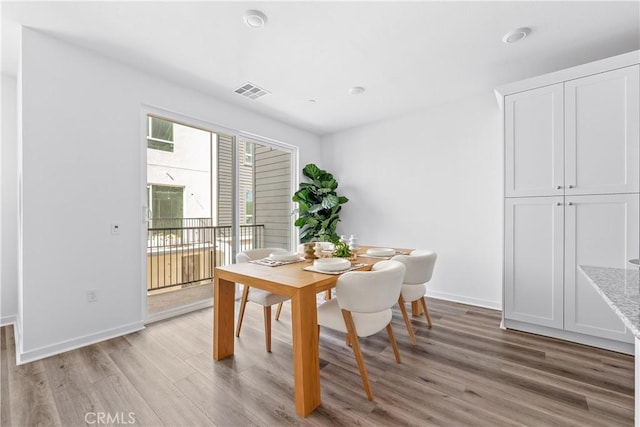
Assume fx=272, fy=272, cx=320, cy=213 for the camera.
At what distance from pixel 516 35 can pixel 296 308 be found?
269cm

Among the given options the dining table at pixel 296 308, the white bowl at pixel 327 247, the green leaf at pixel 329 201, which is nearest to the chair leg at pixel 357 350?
the dining table at pixel 296 308

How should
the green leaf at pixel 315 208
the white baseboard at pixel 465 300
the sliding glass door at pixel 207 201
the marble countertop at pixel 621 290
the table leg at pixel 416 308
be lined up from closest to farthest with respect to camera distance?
the marble countertop at pixel 621 290 → the table leg at pixel 416 308 → the white baseboard at pixel 465 300 → the sliding glass door at pixel 207 201 → the green leaf at pixel 315 208

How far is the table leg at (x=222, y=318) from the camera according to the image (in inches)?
83.3

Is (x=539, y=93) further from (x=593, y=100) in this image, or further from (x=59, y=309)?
(x=59, y=309)

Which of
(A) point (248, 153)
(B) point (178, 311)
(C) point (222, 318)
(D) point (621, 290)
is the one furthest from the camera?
(A) point (248, 153)

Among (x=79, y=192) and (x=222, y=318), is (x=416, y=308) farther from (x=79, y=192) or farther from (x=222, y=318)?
(x=79, y=192)

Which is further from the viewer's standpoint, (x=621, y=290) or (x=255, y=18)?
(x=255, y=18)

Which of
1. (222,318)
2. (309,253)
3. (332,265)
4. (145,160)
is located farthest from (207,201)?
(332,265)

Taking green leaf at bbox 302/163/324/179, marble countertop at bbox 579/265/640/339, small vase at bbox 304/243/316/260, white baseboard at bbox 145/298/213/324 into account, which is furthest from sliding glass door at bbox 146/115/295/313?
marble countertop at bbox 579/265/640/339

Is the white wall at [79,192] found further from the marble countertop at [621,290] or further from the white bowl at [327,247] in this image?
the marble countertop at [621,290]

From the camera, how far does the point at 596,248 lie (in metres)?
2.28

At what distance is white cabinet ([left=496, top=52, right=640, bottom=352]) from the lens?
217 cm

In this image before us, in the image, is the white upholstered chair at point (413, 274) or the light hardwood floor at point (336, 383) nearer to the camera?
the light hardwood floor at point (336, 383)

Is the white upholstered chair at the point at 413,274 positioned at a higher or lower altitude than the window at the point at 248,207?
lower
